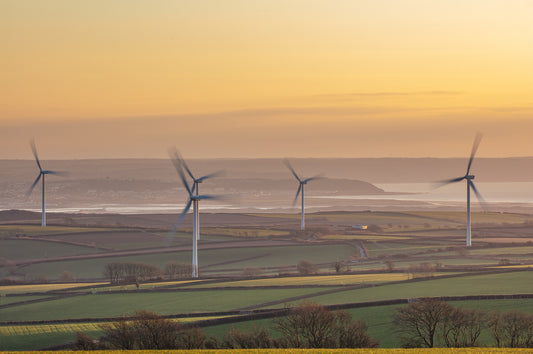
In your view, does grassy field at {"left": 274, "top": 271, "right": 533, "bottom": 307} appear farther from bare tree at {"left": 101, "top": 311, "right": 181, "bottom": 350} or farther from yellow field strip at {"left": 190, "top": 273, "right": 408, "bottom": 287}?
bare tree at {"left": 101, "top": 311, "right": 181, "bottom": 350}

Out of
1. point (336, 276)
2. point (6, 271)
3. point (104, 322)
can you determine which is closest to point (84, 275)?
point (6, 271)

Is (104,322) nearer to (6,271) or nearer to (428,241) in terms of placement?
(6,271)

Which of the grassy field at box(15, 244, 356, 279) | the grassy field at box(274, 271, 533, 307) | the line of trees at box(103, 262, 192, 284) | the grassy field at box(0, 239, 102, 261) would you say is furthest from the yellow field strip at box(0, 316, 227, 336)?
the grassy field at box(0, 239, 102, 261)

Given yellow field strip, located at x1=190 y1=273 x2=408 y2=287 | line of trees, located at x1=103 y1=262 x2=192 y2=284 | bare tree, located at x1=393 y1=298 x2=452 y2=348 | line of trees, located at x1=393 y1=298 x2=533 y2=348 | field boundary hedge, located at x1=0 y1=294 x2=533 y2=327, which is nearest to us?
line of trees, located at x1=393 y1=298 x2=533 y2=348

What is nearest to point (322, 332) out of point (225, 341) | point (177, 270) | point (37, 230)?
point (225, 341)

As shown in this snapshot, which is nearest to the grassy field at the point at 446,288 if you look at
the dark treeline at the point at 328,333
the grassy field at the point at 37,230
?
the dark treeline at the point at 328,333

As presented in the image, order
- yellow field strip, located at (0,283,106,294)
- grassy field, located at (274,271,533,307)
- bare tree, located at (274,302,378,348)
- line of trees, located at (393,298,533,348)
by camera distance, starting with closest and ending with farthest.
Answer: bare tree, located at (274,302,378,348) < line of trees, located at (393,298,533,348) < grassy field, located at (274,271,533,307) < yellow field strip, located at (0,283,106,294)

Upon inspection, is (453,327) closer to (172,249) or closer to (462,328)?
(462,328)
